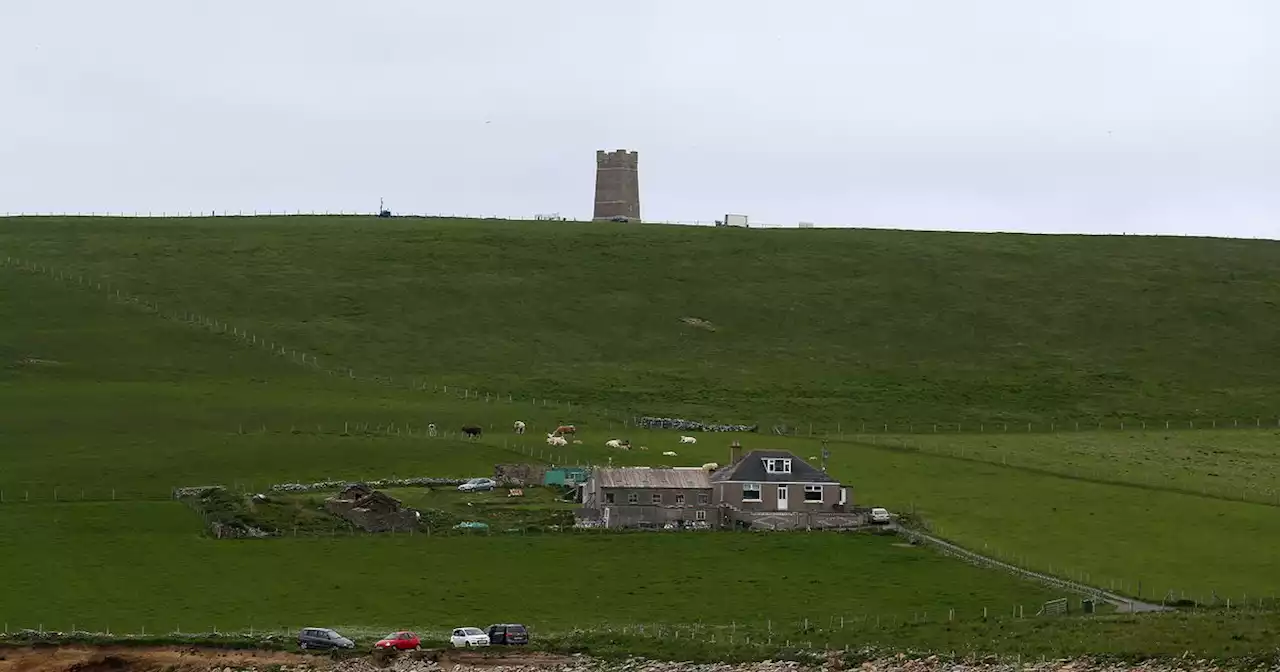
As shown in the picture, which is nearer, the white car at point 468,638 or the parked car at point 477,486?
the white car at point 468,638

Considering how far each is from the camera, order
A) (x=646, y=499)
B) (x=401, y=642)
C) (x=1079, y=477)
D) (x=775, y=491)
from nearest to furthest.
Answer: (x=401, y=642) → (x=646, y=499) → (x=775, y=491) → (x=1079, y=477)

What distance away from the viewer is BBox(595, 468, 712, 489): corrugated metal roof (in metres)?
85.0

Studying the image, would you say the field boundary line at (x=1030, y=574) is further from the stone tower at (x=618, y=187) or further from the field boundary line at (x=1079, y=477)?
the stone tower at (x=618, y=187)

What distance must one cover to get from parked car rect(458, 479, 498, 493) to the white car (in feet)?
81.4

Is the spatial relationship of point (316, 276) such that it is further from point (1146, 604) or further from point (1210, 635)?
point (1210, 635)

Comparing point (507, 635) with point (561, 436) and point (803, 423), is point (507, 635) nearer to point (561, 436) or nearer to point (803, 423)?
point (561, 436)

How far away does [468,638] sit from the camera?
62250 mm

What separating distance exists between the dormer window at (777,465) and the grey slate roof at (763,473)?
12cm

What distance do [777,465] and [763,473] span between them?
0.65 m

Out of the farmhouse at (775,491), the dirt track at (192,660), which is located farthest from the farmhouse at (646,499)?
the dirt track at (192,660)

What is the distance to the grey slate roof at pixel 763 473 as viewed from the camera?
85.9m

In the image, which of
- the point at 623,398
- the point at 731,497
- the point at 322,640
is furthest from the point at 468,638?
the point at 623,398

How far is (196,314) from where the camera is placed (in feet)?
429

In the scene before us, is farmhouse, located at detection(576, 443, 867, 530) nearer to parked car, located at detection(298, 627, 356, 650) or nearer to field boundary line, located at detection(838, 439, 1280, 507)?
field boundary line, located at detection(838, 439, 1280, 507)
